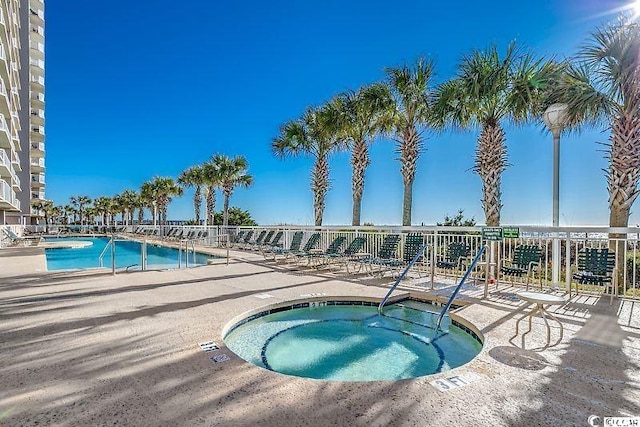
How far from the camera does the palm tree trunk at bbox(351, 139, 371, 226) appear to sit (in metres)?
14.4

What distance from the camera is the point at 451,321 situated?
495 cm

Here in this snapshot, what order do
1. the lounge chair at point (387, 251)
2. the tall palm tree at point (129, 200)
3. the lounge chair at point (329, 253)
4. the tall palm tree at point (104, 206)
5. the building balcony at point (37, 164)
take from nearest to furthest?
the lounge chair at point (387, 251) < the lounge chair at point (329, 253) < the building balcony at point (37, 164) < the tall palm tree at point (129, 200) < the tall palm tree at point (104, 206)

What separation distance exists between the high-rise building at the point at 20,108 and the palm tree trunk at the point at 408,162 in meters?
18.9

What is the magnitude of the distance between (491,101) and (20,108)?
37553mm

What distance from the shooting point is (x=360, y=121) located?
13.8m

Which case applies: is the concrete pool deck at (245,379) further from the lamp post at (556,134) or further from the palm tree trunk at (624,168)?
the palm tree trunk at (624,168)

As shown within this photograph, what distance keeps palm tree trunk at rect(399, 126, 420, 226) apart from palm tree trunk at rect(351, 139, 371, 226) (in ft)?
7.40

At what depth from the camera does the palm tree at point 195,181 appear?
27.9m

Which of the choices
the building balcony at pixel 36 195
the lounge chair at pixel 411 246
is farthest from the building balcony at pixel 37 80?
the lounge chair at pixel 411 246

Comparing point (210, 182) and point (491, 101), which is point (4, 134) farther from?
point (491, 101)

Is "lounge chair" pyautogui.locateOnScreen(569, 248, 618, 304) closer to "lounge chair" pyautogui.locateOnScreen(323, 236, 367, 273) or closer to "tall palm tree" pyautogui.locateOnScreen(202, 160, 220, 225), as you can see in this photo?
"lounge chair" pyautogui.locateOnScreen(323, 236, 367, 273)

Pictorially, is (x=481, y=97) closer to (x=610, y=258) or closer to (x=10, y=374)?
(x=610, y=258)

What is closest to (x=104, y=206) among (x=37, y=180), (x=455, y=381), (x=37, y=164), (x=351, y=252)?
(x=37, y=180)

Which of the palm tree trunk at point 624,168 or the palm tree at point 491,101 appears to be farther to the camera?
the palm tree at point 491,101
